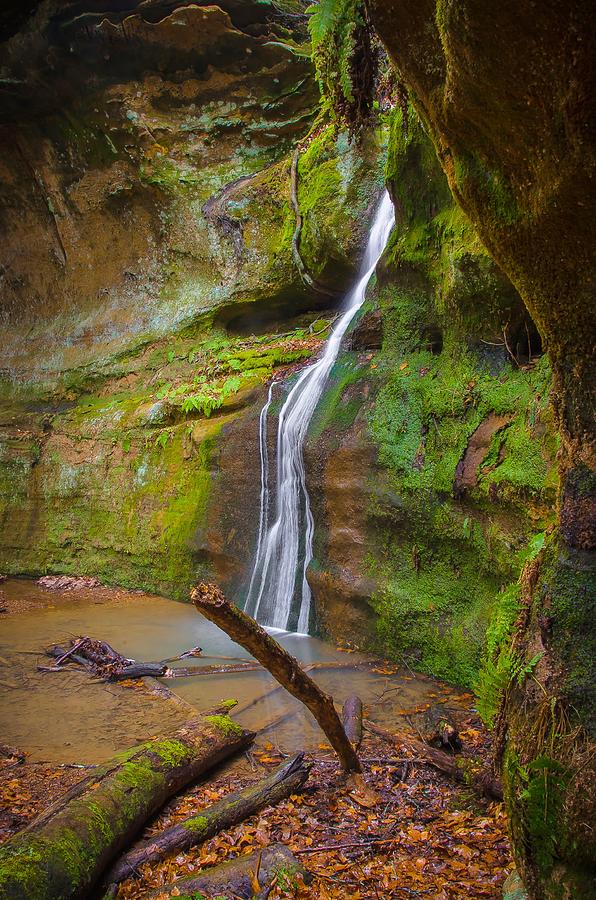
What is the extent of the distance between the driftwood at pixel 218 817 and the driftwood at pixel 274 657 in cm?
31

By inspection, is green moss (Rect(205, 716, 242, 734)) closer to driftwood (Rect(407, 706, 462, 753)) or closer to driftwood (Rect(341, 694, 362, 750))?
driftwood (Rect(341, 694, 362, 750))

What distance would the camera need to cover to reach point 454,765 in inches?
153

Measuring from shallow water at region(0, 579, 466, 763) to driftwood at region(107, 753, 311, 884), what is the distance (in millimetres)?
746

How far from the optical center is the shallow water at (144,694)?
15.2 feet

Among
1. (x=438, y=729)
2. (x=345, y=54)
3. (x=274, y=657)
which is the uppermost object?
(x=345, y=54)

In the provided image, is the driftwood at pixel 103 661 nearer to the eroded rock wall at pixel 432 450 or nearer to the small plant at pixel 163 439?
the eroded rock wall at pixel 432 450

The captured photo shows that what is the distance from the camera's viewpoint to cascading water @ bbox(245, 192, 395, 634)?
300 inches

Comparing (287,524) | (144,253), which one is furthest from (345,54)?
(144,253)

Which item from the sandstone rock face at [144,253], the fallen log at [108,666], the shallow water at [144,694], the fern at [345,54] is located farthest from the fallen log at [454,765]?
the fern at [345,54]

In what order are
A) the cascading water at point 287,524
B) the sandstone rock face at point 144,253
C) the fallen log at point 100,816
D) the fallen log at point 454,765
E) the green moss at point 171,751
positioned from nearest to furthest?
the fallen log at point 100,816 → the fallen log at point 454,765 → the green moss at point 171,751 → the cascading water at point 287,524 → the sandstone rock face at point 144,253

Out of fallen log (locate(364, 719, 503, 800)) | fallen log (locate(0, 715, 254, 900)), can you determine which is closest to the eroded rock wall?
fallen log (locate(364, 719, 503, 800))

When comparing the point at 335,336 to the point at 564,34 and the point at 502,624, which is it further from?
the point at 564,34

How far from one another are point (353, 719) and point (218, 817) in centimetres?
152

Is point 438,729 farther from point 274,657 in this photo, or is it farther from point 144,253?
point 144,253
